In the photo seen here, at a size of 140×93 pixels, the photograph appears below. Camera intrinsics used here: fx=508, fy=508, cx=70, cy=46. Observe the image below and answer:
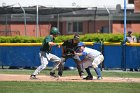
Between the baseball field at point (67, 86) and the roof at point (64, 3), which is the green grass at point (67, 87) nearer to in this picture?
the baseball field at point (67, 86)

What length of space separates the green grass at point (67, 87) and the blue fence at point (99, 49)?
24.7 feet

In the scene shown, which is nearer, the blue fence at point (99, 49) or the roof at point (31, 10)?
the blue fence at point (99, 49)

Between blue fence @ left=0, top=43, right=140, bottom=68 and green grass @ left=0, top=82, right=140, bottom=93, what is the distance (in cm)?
754

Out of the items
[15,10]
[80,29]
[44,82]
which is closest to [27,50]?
[44,82]

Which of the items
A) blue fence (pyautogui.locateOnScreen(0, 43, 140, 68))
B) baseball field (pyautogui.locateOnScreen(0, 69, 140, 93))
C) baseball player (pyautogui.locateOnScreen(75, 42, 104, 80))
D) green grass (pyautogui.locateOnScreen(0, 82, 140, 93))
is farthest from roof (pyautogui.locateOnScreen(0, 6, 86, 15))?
green grass (pyautogui.locateOnScreen(0, 82, 140, 93))

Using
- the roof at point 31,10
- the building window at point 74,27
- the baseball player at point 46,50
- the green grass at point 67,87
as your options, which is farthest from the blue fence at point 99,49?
the building window at point 74,27

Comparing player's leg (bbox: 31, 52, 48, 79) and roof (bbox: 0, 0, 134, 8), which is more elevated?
roof (bbox: 0, 0, 134, 8)

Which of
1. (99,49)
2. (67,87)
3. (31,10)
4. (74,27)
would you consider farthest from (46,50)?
(74,27)

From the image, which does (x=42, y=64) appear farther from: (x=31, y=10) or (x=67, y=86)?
(x=31, y=10)

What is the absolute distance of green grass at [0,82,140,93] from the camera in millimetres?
13344

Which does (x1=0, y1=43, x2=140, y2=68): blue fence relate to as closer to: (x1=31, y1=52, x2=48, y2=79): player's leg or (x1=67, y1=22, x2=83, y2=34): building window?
(x1=31, y1=52, x2=48, y2=79): player's leg

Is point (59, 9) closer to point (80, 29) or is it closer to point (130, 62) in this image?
point (80, 29)

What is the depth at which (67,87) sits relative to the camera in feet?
46.4

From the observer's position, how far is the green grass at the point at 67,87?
1334cm
